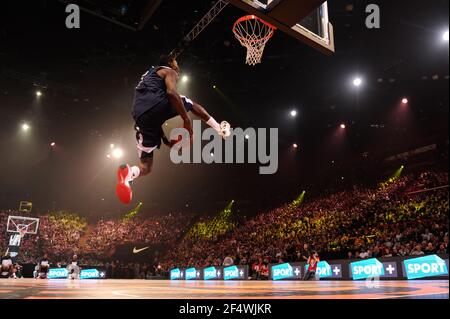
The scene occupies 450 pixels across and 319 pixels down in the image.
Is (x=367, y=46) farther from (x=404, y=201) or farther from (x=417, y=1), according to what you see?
(x=404, y=201)

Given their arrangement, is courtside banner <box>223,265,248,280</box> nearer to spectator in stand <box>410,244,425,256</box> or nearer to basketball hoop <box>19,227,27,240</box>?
spectator in stand <box>410,244,425,256</box>

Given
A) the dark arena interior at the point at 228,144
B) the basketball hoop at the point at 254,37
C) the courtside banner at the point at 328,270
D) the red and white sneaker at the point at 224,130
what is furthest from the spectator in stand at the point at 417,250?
the red and white sneaker at the point at 224,130

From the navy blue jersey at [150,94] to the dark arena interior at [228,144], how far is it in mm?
16

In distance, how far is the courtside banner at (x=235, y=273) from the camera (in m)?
15.8

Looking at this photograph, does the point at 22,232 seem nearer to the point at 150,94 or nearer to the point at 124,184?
the point at 124,184

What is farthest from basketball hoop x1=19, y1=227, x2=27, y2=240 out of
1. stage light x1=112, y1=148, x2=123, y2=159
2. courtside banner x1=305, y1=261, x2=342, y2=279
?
courtside banner x1=305, y1=261, x2=342, y2=279

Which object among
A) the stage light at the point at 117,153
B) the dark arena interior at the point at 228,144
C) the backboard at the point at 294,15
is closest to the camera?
the backboard at the point at 294,15

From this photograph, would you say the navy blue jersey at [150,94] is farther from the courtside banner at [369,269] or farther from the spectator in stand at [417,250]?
the spectator in stand at [417,250]

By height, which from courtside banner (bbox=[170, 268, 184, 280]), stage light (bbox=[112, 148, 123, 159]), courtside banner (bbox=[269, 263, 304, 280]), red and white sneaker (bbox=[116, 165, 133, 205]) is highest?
stage light (bbox=[112, 148, 123, 159])

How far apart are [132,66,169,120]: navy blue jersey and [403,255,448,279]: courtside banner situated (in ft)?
28.9

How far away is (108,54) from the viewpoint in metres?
15.2

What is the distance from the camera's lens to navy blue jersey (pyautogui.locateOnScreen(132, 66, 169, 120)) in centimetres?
391

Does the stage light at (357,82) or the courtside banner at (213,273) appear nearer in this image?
the courtside banner at (213,273)
